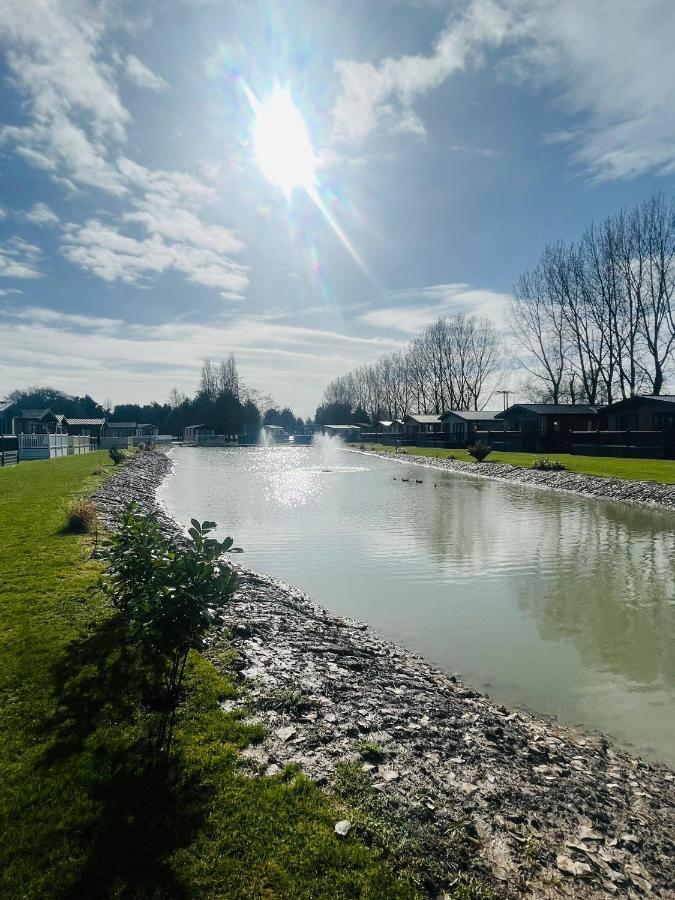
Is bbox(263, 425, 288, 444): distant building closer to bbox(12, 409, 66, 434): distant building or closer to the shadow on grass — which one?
bbox(12, 409, 66, 434): distant building

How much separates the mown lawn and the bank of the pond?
2299 centimetres

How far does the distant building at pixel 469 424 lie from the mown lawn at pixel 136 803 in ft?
223

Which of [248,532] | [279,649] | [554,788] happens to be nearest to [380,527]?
[248,532]

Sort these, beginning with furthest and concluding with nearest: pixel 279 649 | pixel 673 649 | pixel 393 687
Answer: pixel 673 649 < pixel 279 649 < pixel 393 687

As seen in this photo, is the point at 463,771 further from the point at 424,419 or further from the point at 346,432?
the point at 346,432

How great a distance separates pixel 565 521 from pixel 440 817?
708 inches

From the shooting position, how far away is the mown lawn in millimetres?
3416

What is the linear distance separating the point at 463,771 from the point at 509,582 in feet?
26.7

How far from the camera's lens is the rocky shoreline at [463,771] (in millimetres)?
3787

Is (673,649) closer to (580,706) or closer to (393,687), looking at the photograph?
(580,706)

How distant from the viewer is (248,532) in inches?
720

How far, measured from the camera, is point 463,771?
4.86 m

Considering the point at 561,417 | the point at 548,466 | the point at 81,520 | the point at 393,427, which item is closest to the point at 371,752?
the point at 81,520

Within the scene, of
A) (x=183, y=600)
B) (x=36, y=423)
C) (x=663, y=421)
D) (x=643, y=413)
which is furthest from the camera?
(x=36, y=423)
